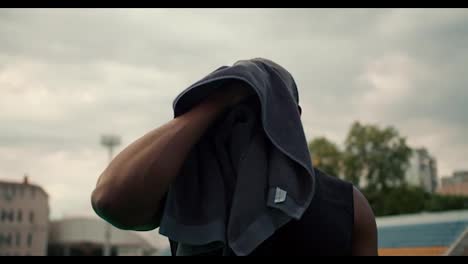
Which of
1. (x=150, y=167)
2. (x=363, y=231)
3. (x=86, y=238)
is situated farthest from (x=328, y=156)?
(x=150, y=167)

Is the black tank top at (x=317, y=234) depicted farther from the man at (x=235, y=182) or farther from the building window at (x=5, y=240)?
the building window at (x=5, y=240)

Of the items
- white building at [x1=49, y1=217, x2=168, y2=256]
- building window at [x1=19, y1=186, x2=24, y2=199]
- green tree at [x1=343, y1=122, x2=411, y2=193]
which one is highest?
green tree at [x1=343, y1=122, x2=411, y2=193]

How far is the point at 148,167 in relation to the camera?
1.01 meters

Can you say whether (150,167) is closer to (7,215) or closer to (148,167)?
(148,167)

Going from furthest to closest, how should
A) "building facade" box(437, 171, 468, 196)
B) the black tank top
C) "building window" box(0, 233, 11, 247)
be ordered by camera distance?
"building facade" box(437, 171, 468, 196)
"building window" box(0, 233, 11, 247)
the black tank top

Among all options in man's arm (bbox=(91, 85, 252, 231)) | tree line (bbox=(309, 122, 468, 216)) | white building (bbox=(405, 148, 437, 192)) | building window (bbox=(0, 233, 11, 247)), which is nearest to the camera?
man's arm (bbox=(91, 85, 252, 231))

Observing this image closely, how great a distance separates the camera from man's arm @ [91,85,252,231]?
3.30 ft

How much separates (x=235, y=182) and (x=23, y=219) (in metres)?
57.5

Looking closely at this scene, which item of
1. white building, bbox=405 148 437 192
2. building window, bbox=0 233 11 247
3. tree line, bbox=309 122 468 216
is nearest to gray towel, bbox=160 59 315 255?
tree line, bbox=309 122 468 216

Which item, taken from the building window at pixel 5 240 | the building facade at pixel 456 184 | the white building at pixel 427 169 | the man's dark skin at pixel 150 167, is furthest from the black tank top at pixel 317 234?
the white building at pixel 427 169

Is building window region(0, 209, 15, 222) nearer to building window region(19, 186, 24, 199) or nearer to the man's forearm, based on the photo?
building window region(19, 186, 24, 199)

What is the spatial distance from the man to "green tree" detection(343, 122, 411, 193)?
42890 millimetres

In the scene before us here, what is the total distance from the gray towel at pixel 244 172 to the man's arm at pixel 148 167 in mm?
43

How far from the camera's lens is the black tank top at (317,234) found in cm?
115
